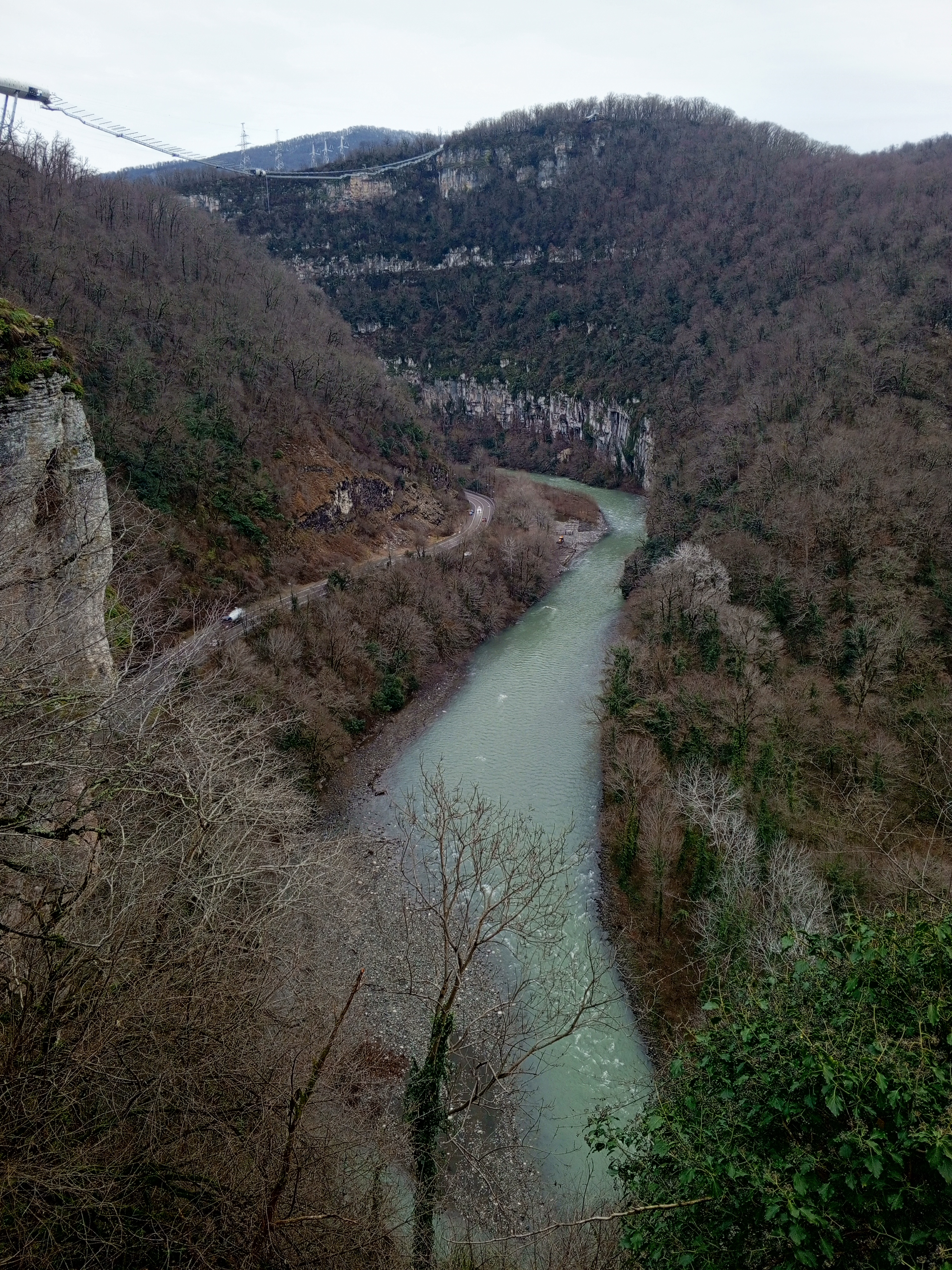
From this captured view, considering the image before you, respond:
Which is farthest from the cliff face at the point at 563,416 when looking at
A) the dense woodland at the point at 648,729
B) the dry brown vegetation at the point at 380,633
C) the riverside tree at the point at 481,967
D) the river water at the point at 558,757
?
the riverside tree at the point at 481,967

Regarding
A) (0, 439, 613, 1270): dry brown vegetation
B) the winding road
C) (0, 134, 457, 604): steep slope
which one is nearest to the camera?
(0, 439, 613, 1270): dry brown vegetation

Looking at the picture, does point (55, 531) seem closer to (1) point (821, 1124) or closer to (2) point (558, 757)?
(1) point (821, 1124)

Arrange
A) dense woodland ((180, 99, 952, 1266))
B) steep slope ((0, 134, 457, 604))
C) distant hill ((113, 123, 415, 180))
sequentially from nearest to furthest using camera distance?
1. dense woodland ((180, 99, 952, 1266))
2. steep slope ((0, 134, 457, 604))
3. distant hill ((113, 123, 415, 180))

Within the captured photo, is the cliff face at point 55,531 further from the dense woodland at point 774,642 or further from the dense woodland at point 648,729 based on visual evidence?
the dense woodland at point 774,642

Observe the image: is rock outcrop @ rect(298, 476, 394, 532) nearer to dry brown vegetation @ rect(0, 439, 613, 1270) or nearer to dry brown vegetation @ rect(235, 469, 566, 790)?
dry brown vegetation @ rect(235, 469, 566, 790)

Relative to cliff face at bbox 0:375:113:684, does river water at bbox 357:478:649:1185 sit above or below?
below

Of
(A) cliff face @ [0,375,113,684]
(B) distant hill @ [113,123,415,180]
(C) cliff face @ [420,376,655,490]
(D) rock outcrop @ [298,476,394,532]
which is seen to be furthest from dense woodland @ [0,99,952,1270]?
(B) distant hill @ [113,123,415,180]
